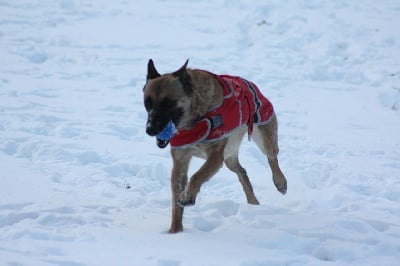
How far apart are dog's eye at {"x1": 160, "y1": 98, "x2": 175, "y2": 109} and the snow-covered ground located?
1100 millimetres

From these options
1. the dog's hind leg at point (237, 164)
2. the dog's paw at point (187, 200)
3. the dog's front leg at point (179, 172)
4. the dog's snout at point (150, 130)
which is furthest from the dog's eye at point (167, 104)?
the dog's hind leg at point (237, 164)

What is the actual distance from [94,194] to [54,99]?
4067mm

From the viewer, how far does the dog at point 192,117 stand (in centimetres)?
482

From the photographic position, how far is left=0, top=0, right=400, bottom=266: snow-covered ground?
4.67 m

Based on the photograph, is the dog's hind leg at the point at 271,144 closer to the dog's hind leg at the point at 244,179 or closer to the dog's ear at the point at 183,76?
the dog's hind leg at the point at 244,179

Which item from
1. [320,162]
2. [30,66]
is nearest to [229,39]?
[30,66]

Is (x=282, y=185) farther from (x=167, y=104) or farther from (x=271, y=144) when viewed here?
(x=167, y=104)

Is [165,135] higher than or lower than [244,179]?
higher

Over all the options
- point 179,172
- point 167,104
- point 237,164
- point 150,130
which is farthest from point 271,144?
point 150,130

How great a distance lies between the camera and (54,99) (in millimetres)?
9891

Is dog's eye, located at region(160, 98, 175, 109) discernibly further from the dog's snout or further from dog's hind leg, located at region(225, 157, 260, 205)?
dog's hind leg, located at region(225, 157, 260, 205)

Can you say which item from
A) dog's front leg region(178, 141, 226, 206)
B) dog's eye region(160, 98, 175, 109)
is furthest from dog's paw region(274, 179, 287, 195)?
dog's eye region(160, 98, 175, 109)

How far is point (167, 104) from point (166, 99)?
4 cm

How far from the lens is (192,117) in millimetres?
5121
